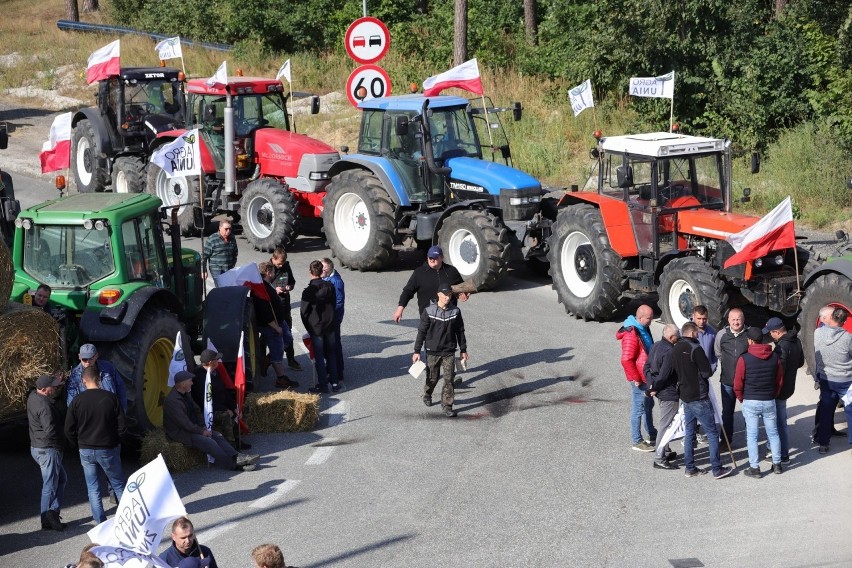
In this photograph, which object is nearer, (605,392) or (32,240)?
(32,240)

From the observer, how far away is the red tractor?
19.1 metres

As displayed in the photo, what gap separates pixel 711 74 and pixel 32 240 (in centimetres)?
1705

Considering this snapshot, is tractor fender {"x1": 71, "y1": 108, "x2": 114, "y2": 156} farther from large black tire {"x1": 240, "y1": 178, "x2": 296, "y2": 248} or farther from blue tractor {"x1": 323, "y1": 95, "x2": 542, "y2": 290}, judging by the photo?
blue tractor {"x1": 323, "y1": 95, "x2": 542, "y2": 290}

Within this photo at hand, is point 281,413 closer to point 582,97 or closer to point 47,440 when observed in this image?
point 47,440

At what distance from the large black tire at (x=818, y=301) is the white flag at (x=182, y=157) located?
749 centimetres

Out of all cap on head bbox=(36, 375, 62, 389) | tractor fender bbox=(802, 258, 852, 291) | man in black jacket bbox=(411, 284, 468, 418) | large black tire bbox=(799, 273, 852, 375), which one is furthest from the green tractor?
tractor fender bbox=(802, 258, 852, 291)

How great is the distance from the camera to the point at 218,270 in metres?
15.2

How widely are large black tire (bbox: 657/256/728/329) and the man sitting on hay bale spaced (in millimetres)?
5878

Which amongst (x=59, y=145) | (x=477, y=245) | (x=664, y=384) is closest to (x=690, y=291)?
(x=477, y=245)

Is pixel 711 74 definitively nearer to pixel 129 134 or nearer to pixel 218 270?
pixel 129 134

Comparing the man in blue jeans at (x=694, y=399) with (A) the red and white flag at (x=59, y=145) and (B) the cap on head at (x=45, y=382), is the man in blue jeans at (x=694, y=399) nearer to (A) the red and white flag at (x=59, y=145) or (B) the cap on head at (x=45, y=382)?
(B) the cap on head at (x=45, y=382)

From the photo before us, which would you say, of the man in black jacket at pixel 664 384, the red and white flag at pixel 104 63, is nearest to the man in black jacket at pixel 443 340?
the man in black jacket at pixel 664 384

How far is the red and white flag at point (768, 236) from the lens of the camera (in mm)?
13125

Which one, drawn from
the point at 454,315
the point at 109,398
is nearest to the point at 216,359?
the point at 109,398
